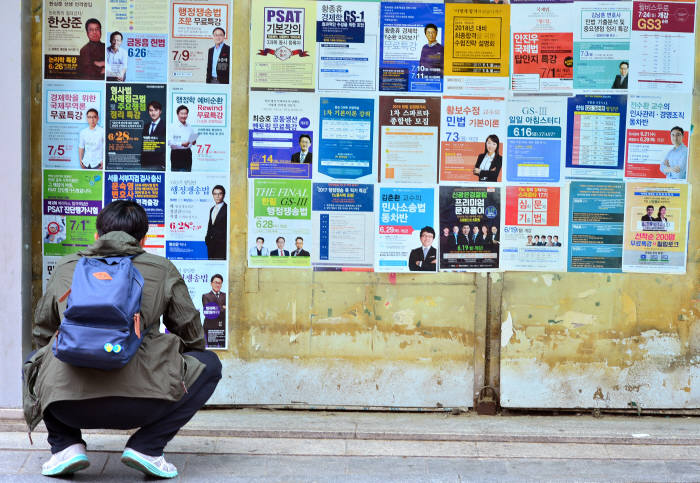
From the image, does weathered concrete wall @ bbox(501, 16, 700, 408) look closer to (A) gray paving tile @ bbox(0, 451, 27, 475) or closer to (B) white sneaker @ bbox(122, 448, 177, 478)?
(B) white sneaker @ bbox(122, 448, 177, 478)

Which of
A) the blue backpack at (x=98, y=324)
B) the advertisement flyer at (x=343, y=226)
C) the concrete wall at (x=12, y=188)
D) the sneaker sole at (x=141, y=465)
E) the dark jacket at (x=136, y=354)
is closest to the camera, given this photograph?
the blue backpack at (x=98, y=324)

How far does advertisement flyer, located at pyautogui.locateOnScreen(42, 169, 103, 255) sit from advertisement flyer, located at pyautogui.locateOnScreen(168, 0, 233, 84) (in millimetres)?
886

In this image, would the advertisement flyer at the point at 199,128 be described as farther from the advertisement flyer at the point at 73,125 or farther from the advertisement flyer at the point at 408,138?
the advertisement flyer at the point at 408,138

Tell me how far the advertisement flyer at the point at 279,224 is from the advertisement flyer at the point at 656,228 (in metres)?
1.99

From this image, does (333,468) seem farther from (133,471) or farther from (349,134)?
(349,134)

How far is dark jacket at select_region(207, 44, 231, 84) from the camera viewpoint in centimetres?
500

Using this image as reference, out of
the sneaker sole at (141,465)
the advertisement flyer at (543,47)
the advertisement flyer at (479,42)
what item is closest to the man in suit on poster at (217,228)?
the sneaker sole at (141,465)

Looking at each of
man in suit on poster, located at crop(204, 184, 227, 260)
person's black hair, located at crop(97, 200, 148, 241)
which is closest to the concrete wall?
person's black hair, located at crop(97, 200, 148, 241)

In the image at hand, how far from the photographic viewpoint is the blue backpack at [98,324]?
3480 millimetres

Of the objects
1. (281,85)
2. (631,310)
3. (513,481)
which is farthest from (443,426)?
(281,85)

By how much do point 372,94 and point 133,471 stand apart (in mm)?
2585

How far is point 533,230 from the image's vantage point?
5.06 m

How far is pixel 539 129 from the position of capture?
Answer: 5023 millimetres

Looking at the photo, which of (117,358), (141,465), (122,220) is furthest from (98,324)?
(141,465)
